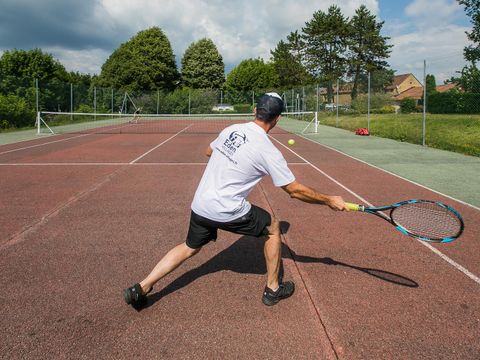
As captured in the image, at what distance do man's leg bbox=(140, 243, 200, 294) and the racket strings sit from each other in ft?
5.93

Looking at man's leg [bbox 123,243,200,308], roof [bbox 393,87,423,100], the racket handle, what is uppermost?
roof [bbox 393,87,423,100]

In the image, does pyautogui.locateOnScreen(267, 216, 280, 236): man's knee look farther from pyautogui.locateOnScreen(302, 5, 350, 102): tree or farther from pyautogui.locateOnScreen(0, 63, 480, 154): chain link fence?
pyautogui.locateOnScreen(302, 5, 350, 102): tree

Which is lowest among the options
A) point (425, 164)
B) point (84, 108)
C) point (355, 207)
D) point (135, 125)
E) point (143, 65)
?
point (425, 164)

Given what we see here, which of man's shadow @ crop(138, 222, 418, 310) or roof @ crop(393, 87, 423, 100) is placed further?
roof @ crop(393, 87, 423, 100)

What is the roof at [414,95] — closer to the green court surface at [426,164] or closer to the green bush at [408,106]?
the green bush at [408,106]

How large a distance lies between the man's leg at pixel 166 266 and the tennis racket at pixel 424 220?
152cm

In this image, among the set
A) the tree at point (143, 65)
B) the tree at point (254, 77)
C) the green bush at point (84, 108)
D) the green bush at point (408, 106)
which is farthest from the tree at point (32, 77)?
the green bush at point (408, 106)

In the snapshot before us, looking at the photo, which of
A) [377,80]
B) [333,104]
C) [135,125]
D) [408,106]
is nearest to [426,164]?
[377,80]

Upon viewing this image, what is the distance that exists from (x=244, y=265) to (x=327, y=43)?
6314 cm

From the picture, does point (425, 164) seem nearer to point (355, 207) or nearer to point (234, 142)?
point (355, 207)

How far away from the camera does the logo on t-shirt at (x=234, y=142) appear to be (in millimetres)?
3152

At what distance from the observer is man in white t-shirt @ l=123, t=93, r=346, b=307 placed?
3.13 m

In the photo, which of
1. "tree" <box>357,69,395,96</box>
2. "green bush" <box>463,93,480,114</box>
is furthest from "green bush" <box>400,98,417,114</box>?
"green bush" <box>463,93,480,114</box>

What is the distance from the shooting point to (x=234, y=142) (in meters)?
3.18
